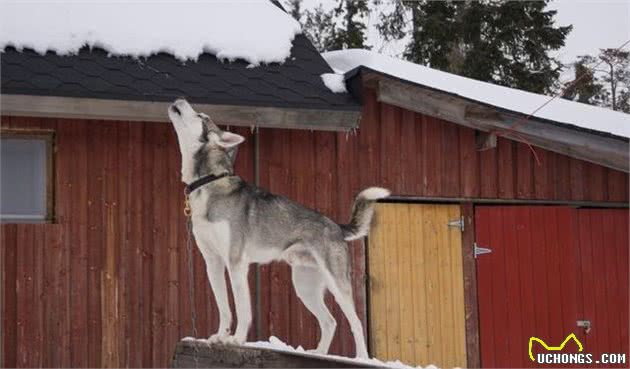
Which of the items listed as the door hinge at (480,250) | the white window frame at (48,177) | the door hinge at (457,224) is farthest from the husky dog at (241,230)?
the door hinge at (480,250)

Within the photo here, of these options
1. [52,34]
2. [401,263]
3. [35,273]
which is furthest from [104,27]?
[401,263]

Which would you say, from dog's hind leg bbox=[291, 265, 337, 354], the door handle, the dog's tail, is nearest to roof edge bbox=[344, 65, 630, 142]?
the dog's tail

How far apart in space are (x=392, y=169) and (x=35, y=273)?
333 cm

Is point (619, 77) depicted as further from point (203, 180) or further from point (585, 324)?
point (203, 180)

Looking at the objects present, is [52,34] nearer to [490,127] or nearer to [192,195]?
[192,195]

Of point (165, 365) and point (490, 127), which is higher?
point (490, 127)

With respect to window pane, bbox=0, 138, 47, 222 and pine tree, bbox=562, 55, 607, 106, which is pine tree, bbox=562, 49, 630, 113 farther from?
window pane, bbox=0, 138, 47, 222

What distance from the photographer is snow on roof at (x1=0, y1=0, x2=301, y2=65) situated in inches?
278

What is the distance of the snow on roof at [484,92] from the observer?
788cm

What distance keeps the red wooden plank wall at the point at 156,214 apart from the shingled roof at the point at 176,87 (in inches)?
20.9

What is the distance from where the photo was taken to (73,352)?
24.0 feet

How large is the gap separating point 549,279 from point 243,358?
4602 mm

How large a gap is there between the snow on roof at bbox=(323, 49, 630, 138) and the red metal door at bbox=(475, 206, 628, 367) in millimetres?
988

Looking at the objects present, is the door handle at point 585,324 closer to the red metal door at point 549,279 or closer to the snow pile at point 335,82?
the red metal door at point 549,279
